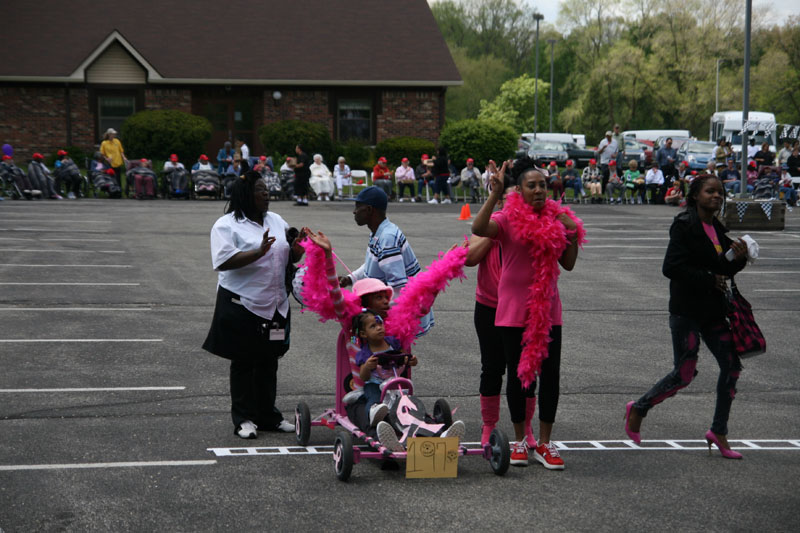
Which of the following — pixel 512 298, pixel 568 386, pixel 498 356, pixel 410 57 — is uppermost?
pixel 410 57

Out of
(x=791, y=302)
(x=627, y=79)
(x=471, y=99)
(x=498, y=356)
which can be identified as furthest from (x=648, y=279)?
(x=471, y=99)

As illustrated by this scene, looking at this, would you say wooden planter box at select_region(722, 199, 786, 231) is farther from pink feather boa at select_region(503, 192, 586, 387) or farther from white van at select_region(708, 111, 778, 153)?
pink feather boa at select_region(503, 192, 586, 387)

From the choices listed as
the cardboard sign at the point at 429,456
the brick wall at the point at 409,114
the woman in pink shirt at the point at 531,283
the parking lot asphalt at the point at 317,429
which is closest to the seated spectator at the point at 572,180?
the brick wall at the point at 409,114

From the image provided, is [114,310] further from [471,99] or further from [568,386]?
[471,99]

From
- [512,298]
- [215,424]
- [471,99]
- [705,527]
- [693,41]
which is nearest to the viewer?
[705,527]

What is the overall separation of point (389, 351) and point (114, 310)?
7.17 meters

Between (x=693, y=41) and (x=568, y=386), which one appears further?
(x=693, y=41)

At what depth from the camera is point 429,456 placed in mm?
6336

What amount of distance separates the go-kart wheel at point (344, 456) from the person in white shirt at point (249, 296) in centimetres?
120

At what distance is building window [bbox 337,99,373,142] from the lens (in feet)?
142

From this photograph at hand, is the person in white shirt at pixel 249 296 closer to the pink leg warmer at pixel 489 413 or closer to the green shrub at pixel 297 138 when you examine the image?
the pink leg warmer at pixel 489 413

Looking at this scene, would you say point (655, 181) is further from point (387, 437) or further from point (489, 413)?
point (387, 437)

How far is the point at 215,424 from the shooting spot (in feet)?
25.4

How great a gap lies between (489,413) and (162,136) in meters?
32.1
